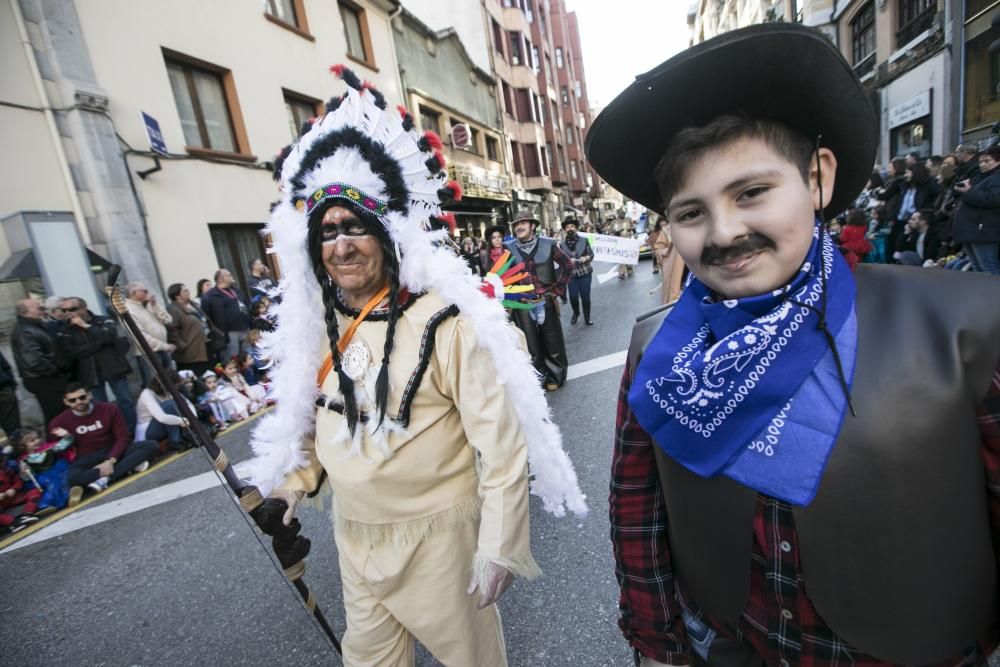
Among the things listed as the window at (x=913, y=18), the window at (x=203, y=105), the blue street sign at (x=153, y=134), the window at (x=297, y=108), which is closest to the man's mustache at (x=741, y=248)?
the blue street sign at (x=153, y=134)

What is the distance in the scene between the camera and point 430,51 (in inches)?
682

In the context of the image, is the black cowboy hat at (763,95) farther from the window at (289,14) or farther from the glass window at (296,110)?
the window at (289,14)

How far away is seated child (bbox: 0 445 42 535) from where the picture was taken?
3975 millimetres

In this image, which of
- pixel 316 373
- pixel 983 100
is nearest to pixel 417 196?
pixel 316 373

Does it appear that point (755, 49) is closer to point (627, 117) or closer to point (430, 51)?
point (627, 117)

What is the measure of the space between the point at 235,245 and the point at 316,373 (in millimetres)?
9103

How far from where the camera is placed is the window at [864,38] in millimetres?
14547

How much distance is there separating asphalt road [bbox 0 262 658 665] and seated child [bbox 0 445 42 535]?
46cm

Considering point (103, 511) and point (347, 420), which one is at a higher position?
point (347, 420)

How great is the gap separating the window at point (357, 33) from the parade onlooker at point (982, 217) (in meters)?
13.1

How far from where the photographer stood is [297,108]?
11.3 meters

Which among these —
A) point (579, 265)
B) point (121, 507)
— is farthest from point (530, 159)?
point (121, 507)

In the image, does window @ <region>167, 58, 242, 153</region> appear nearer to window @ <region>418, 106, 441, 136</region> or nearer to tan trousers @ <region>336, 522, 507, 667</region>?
window @ <region>418, 106, 441, 136</region>

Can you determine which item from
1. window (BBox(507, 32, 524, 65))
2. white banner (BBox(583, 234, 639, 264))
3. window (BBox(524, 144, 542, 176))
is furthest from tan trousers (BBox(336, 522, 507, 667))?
window (BBox(507, 32, 524, 65))
